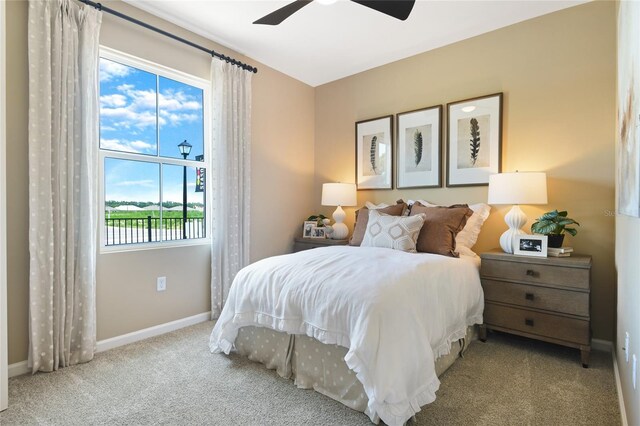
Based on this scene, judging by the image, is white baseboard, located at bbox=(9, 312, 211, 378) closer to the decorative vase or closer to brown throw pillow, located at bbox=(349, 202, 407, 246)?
brown throw pillow, located at bbox=(349, 202, 407, 246)

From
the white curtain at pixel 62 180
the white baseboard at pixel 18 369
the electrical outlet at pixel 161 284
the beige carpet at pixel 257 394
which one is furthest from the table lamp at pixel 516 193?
the white baseboard at pixel 18 369

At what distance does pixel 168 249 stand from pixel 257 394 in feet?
5.49

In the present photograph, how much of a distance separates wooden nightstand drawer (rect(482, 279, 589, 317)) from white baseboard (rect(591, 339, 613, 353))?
1.86ft

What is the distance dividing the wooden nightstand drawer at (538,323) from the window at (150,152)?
2799 millimetres

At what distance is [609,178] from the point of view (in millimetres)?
2615

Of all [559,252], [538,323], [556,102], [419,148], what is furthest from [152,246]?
[556,102]

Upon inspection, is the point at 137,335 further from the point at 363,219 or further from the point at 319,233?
the point at 363,219

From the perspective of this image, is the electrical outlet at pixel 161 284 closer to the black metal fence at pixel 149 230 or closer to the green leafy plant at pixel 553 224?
the black metal fence at pixel 149 230

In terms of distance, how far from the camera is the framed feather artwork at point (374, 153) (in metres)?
3.89

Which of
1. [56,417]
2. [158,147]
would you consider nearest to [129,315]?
→ [56,417]

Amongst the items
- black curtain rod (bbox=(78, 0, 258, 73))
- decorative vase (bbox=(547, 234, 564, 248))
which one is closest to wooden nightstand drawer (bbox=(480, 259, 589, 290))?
decorative vase (bbox=(547, 234, 564, 248))

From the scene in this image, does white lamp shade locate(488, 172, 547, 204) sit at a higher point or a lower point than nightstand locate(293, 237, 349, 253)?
higher

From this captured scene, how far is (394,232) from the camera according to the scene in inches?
113

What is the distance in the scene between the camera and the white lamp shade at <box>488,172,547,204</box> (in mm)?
2627
